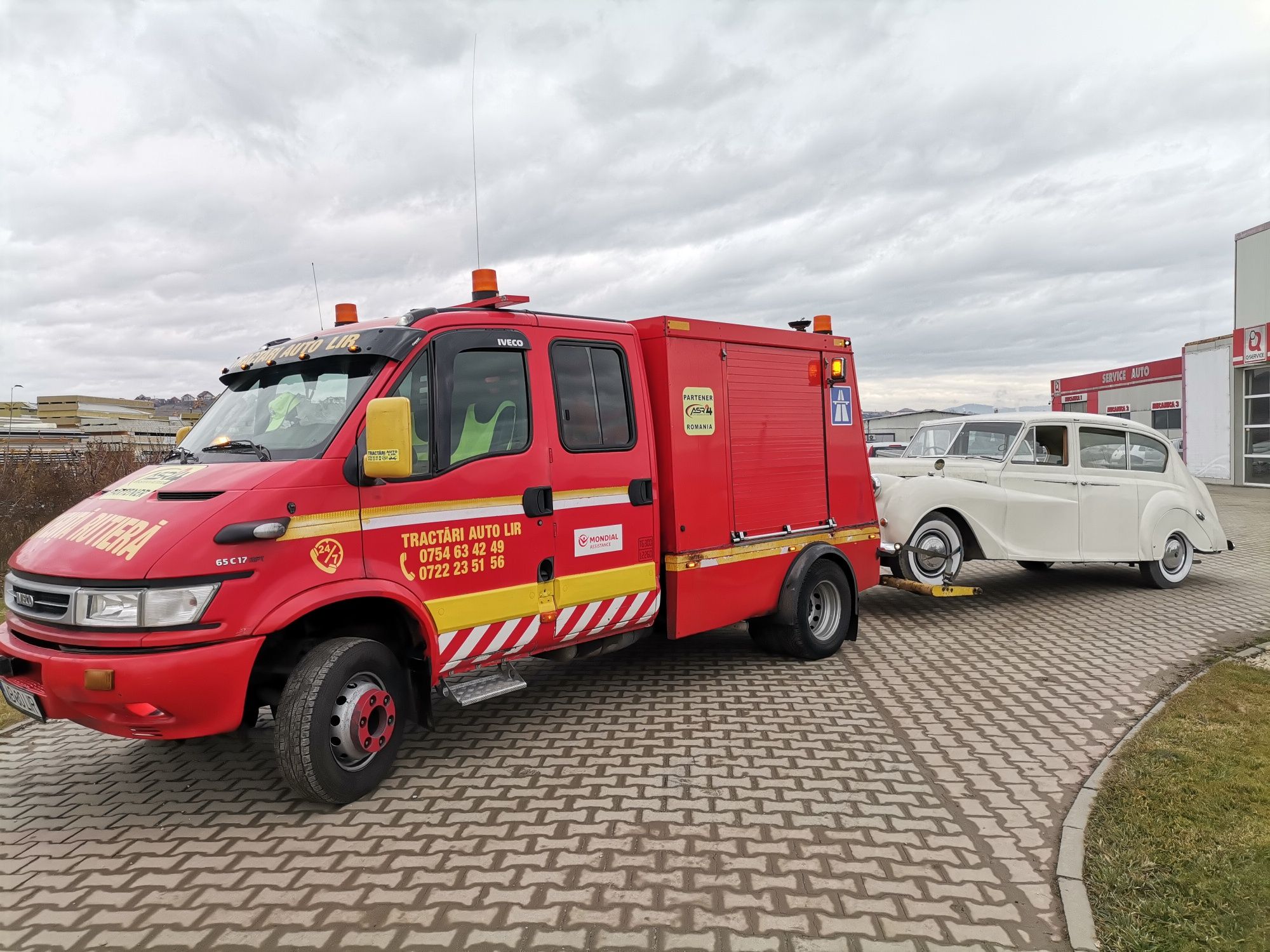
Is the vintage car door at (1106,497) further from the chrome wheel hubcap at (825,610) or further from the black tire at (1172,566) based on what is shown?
the chrome wheel hubcap at (825,610)

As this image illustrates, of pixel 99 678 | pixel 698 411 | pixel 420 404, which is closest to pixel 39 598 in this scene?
pixel 99 678

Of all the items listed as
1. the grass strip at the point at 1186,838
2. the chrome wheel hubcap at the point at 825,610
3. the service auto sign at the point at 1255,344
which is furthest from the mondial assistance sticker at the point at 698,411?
the service auto sign at the point at 1255,344

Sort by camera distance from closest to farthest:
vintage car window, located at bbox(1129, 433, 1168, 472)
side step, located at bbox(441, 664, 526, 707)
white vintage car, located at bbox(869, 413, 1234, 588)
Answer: side step, located at bbox(441, 664, 526, 707), white vintage car, located at bbox(869, 413, 1234, 588), vintage car window, located at bbox(1129, 433, 1168, 472)

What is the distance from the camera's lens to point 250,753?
4.81 metres

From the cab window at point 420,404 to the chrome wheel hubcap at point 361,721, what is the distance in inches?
44.4

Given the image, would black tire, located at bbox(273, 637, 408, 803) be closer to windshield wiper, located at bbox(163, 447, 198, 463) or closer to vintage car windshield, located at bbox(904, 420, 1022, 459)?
windshield wiper, located at bbox(163, 447, 198, 463)

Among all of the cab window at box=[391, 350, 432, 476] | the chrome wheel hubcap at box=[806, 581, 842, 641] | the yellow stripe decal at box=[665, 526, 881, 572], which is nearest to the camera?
the cab window at box=[391, 350, 432, 476]

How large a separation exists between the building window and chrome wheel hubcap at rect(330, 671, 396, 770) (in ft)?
91.3

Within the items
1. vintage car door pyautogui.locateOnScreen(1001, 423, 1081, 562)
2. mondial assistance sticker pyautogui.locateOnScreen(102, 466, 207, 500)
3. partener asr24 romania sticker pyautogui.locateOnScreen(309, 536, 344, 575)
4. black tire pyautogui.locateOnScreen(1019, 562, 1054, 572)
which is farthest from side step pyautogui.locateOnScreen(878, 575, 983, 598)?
mondial assistance sticker pyautogui.locateOnScreen(102, 466, 207, 500)

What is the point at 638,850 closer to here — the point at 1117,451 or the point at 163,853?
the point at 163,853

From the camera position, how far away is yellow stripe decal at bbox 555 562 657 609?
4.89 metres

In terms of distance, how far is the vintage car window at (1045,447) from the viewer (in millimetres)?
8898

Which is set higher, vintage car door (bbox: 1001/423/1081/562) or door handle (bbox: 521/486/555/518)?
door handle (bbox: 521/486/555/518)

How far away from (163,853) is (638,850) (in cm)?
222
